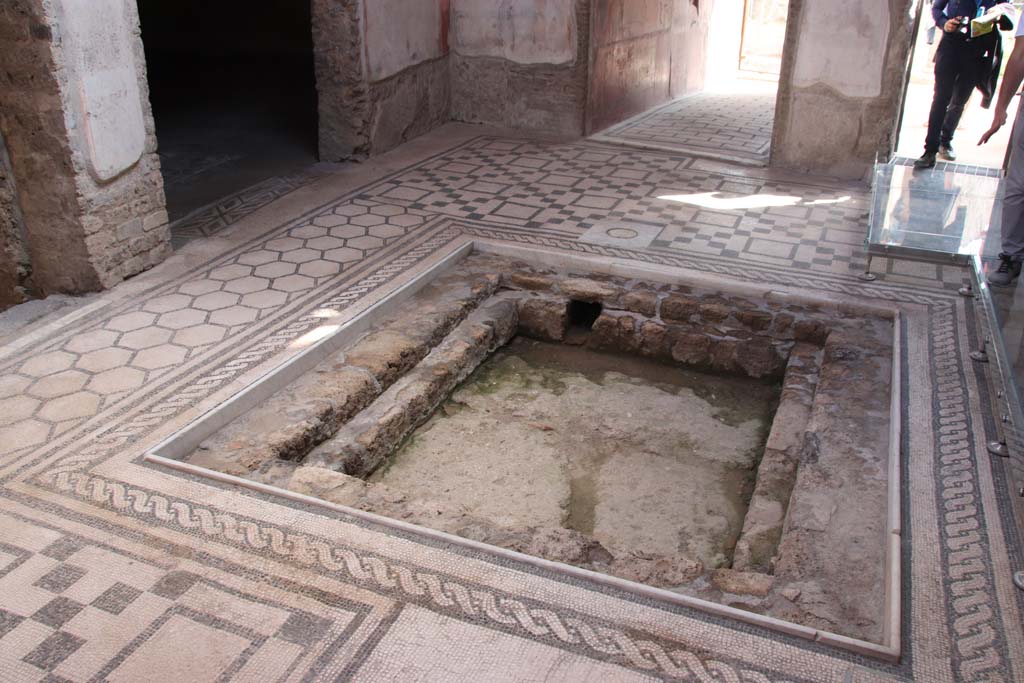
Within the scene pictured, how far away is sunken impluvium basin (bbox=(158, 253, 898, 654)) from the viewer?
6.25 ft

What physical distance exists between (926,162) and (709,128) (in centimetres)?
190

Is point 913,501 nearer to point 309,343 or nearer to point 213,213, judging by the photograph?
point 309,343

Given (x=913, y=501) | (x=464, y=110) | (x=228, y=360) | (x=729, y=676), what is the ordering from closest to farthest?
(x=729, y=676)
(x=913, y=501)
(x=228, y=360)
(x=464, y=110)

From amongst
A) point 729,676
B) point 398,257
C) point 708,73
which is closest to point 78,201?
point 398,257

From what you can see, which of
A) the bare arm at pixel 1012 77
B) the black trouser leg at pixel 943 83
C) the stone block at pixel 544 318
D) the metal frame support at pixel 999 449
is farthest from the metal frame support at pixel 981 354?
the black trouser leg at pixel 943 83

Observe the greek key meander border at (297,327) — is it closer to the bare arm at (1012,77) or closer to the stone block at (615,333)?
the stone block at (615,333)

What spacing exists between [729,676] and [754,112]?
18.3 feet

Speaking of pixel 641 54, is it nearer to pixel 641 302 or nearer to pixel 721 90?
pixel 721 90

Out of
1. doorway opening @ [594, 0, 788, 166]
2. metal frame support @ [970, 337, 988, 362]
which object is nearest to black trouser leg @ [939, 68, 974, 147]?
doorway opening @ [594, 0, 788, 166]

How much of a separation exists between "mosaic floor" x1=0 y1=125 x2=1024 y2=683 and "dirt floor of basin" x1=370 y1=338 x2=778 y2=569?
0.47 m

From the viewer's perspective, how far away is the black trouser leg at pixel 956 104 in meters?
4.07

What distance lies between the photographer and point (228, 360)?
2.59 m

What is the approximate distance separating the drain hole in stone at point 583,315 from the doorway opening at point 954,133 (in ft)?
6.06

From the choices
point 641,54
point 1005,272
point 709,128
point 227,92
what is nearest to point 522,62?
point 641,54
